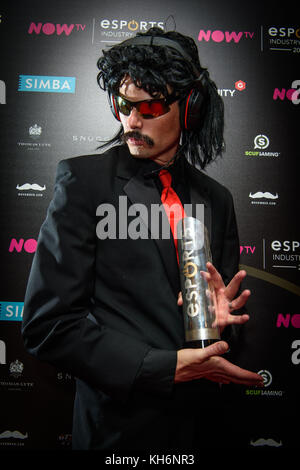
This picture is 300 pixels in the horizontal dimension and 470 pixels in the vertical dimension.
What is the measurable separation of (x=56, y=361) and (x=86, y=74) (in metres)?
1.69

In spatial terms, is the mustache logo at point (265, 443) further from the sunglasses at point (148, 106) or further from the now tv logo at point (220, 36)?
the now tv logo at point (220, 36)

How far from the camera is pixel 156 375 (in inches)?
40.2

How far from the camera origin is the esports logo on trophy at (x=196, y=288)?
103 cm

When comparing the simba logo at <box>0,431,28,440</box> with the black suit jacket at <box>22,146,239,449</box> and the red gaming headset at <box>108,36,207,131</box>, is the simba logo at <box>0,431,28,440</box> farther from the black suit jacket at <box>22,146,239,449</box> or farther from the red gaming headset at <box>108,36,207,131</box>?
the red gaming headset at <box>108,36,207,131</box>

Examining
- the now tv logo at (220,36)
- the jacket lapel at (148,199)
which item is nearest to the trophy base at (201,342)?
the jacket lapel at (148,199)

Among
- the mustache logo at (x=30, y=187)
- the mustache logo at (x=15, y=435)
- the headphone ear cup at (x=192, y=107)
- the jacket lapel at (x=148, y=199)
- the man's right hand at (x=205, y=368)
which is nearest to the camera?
the man's right hand at (x=205, y=368)

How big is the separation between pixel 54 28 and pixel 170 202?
1.51m

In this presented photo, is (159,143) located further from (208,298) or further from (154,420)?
(154,420)

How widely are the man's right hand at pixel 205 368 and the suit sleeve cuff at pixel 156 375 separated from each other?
0.12 feet

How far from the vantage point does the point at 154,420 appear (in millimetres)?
1153

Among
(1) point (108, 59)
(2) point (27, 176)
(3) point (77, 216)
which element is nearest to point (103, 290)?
(3) point (77, 216)

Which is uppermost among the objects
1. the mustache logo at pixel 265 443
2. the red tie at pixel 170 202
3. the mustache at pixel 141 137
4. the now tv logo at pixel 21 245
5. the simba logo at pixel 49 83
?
the simba logo at pixel 49 83

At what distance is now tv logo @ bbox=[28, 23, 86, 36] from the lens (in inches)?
82.0

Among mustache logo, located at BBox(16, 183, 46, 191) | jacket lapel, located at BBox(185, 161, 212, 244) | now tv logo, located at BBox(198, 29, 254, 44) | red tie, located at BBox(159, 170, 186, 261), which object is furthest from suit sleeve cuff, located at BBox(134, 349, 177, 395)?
now tv logo, located at BBox(198, 29, 254, 44)
